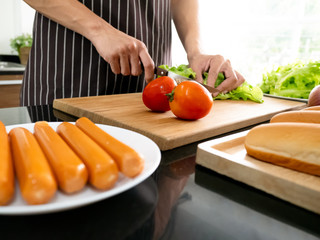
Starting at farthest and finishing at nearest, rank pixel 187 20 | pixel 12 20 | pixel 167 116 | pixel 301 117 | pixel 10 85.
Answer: pixel 12 20 → pixel 10 85 → pixel 187 20 → pixel 167 116 → pixel 301 117

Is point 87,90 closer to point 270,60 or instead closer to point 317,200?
point 317,200

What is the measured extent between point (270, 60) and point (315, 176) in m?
3.76

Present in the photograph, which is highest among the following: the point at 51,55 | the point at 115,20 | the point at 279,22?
the point at 279,22

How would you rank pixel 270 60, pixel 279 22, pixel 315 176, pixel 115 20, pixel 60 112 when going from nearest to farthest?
pixel 315 176
pixel 60 112
pixel 115 20
pixel 279 22
pixel 270 60

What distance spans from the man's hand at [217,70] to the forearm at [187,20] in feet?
0.75

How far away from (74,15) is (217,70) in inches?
27.7

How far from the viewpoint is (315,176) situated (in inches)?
21.3

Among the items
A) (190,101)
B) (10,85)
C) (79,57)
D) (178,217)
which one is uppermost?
(79,57)

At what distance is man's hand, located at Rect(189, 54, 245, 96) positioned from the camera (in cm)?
142

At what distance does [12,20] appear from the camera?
12.8 feet

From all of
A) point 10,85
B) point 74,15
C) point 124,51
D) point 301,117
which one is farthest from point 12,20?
point 301,117

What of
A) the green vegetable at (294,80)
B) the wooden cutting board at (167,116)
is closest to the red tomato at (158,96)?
the wooden cutting board at (167,116)

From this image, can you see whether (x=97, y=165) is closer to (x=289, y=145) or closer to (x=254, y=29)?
(x=289, y=145)

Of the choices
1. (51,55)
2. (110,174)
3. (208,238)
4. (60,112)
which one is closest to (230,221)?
(208,238)
